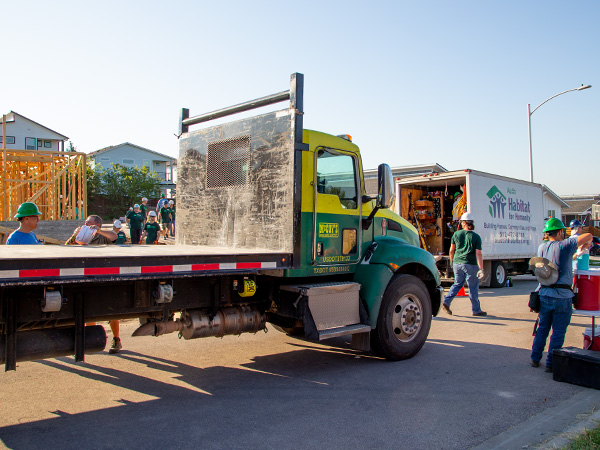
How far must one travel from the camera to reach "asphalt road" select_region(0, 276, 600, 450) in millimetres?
4000

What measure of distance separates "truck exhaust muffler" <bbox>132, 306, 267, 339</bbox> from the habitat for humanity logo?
34.4 ft

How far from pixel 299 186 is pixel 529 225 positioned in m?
13.1

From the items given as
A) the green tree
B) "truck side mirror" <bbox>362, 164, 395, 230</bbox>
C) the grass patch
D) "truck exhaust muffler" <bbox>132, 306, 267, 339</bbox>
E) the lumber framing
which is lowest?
the grass patch

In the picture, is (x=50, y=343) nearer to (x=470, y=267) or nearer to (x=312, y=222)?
(x=312, y=222)

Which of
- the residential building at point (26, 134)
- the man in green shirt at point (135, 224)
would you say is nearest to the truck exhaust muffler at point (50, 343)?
the man in green shirt at point (135, 224)

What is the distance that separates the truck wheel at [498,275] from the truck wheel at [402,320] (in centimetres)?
878

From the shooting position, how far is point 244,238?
5988 mm

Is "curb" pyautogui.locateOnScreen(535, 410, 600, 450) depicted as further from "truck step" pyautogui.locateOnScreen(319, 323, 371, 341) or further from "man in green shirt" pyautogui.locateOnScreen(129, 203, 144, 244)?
"man in green shirt" pyautogui.locateOnScreen(129, 203, 144, 244)

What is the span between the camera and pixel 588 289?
6125 millimetres

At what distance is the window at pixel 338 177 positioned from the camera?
19.4 ft

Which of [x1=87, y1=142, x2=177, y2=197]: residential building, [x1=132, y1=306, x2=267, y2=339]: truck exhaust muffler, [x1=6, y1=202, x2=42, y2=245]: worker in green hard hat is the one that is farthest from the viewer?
[x1=87, y1=142, x2=177, y2=197]: residential building

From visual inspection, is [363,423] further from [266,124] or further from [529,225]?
[529,225]

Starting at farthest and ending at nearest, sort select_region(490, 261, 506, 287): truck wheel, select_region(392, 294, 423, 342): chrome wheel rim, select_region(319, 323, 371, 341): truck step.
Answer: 1. select_region(490, 261, 506, 287): truck wheel
2. select_region(392, 294, 423, 342): chrome wheel rim
3. select_region(319, 323, 371, 341): truck step

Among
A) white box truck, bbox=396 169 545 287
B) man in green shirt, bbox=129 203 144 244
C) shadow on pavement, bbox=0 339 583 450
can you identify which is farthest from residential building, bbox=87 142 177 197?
shadow on pavement, bbox=0 339 583 450
